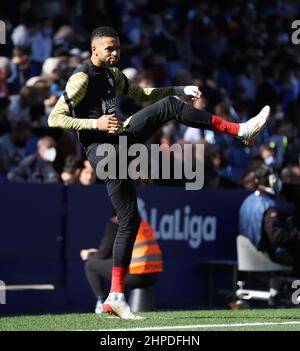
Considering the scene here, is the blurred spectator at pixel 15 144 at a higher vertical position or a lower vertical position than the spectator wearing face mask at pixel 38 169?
higher

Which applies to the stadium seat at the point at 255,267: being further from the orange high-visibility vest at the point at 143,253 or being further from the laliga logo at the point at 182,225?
the orange high-visibility vest at the point at 143,253

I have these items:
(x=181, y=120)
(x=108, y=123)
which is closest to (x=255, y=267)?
(x=181, y=120)

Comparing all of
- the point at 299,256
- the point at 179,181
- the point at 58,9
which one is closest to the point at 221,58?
the point at 58,9

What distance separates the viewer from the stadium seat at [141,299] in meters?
11.1

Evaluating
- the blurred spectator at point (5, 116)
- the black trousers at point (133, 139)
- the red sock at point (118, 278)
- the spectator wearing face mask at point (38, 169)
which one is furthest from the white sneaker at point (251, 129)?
the blurred spectator at point (5, 116)

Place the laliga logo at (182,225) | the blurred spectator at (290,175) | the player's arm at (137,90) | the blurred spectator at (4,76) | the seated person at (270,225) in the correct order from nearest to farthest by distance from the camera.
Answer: the player's arm at (137,90)
the seated person at (270,225)
the laliga logo at (182,225)
the blurred spectator at (4,76)
the blurred spectator at (290,175)

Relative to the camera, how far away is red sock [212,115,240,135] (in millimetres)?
8875

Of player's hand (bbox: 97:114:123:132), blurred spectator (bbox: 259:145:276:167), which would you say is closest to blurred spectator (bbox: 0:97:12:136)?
blurred spectator (bbox: 259:145:276:167)

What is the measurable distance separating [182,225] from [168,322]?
4370 millimetres

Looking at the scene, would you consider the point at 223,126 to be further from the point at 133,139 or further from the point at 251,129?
the point at 133,139

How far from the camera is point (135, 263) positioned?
36.2 ft

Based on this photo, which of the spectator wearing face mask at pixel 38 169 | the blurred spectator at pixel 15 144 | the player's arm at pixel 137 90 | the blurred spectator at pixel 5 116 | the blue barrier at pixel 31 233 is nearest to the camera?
the player's arm at pixel 137 90

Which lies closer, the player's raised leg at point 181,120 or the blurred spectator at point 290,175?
the player's raised leg at point 181,120

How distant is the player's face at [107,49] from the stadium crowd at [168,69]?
2.44ft
